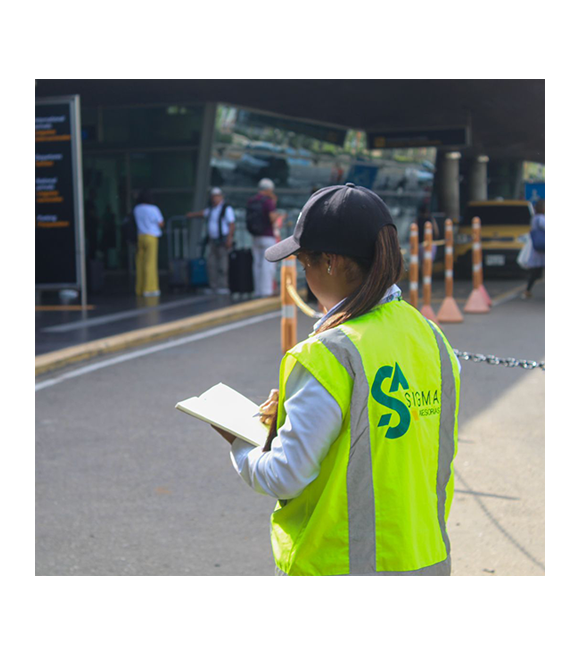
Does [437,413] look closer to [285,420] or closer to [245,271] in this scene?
[285,420]

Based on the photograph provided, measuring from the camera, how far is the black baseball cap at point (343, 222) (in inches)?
81.4

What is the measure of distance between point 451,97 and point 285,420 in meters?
19.1

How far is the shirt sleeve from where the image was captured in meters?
1.96

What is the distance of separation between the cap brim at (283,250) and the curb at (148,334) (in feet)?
23.8

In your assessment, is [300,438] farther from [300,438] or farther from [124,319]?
[124,319]

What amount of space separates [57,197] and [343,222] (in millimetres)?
12447

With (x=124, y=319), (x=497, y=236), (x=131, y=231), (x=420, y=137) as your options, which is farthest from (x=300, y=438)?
→ (x=420, y=137)

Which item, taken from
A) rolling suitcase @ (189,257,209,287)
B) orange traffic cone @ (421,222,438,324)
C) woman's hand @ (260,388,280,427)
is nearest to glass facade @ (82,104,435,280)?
rolling suitcase @ (189,257,209,287)

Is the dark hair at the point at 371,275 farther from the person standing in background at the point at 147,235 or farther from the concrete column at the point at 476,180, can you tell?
the concrete column at the point at 476,180

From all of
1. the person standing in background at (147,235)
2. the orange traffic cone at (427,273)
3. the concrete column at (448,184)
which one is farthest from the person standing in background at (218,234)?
the concrete column at (448,184)

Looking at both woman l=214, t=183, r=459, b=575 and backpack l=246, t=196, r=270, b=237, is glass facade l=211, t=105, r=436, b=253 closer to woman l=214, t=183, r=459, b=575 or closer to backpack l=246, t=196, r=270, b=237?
backpack l=246, t=196, r=270, b=237

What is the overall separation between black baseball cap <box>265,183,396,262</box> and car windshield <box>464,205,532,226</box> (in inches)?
723

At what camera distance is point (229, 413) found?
2246 millimetres

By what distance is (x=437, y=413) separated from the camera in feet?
7.13
